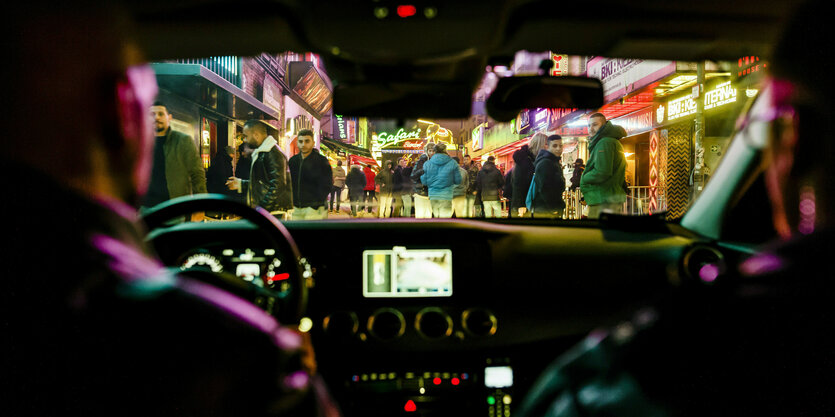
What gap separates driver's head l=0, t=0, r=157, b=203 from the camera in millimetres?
787

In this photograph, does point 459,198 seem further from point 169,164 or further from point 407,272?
point 407,272

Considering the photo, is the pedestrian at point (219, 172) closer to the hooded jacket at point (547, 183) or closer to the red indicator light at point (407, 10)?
the hooded jacket at point (547, 183)

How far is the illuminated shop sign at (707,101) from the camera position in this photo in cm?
1237

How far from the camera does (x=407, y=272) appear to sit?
2.66m

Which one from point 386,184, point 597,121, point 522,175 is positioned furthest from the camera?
point 386,184

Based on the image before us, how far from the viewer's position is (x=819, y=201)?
97cm

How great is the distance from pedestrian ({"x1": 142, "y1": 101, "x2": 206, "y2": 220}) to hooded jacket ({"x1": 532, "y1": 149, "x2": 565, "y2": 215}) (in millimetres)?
4235

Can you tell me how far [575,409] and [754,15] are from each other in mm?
1643

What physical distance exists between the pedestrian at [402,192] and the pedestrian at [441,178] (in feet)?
12.5

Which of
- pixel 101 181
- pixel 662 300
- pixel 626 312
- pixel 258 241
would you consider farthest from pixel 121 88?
pixel 626 312

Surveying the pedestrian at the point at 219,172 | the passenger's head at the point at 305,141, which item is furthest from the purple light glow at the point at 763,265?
the pedestrian at the point at 219,172

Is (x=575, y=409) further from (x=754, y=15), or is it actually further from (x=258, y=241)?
(x=258, y=241)

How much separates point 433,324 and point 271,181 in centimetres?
415

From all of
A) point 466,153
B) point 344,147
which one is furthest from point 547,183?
point 344,147
